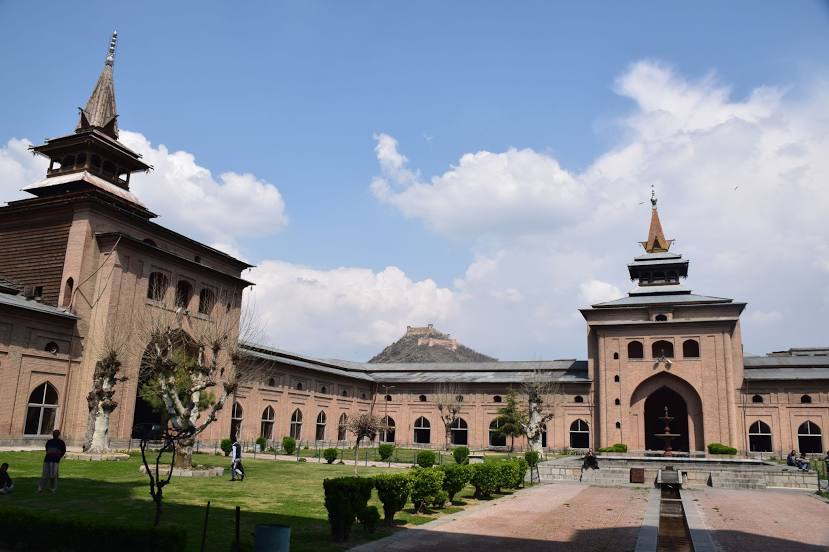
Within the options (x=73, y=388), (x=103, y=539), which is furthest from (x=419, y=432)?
(x=103, y=539)

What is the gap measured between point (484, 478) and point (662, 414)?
38441mm

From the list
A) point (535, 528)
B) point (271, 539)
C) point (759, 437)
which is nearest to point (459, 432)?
point (759, 437)

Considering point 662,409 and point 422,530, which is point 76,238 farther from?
point 662,409

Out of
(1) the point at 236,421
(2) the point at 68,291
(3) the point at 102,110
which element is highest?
(3) the point at 102,110

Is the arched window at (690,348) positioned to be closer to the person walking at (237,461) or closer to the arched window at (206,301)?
the arched window at (206,301)

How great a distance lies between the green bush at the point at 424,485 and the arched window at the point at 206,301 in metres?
27.7

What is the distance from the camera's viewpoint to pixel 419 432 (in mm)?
56500

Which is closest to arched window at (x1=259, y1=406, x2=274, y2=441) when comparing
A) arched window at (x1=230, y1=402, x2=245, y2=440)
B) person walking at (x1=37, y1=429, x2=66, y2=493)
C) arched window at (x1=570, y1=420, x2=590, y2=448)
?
arched window at (x1=230, y1=402, x2=245, y2=440)

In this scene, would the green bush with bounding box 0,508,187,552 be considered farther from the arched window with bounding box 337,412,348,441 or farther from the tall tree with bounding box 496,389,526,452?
the arched window with bounding box 337,412,348,441

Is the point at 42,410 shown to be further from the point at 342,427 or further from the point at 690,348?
the point at 690,348

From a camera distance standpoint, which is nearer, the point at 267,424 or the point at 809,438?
the point at 267,424

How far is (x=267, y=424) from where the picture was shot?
147 ft

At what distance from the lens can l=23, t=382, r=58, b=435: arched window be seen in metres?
29.5

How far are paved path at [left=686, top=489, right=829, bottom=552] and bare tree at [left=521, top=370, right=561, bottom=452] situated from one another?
19.2 meters
